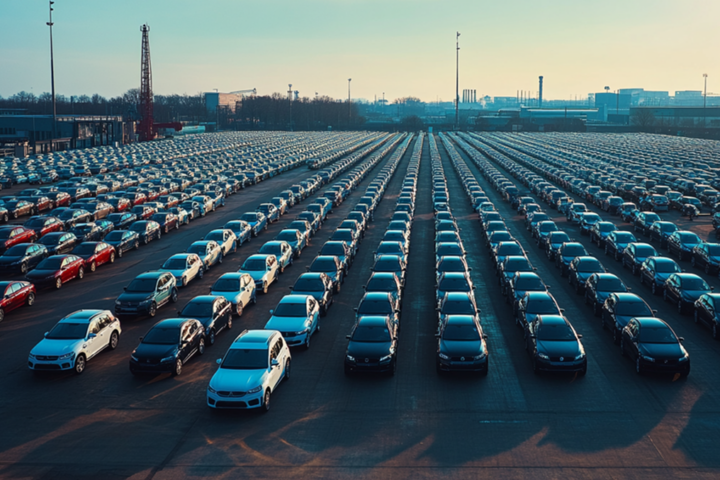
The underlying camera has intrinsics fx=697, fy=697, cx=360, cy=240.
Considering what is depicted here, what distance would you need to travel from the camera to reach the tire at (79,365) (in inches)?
706

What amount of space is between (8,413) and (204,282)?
1273 cm

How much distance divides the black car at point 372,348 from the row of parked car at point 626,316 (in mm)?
6265

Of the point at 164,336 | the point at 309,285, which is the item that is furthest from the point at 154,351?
the point at 309,285

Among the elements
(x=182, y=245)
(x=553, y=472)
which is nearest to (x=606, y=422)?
(x=553, y=472)

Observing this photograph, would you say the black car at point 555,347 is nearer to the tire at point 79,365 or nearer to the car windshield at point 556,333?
the car windshield at point 556,333

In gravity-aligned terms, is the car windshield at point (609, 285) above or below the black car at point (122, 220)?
below

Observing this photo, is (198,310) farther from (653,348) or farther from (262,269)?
(653,348)

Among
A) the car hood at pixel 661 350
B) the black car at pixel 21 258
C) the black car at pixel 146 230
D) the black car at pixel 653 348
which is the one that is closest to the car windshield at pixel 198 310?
the black car at pixel 653 348

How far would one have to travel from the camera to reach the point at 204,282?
2802 cm

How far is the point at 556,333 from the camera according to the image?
18.2m

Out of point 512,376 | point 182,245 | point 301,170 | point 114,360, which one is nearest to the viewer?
point 512,376

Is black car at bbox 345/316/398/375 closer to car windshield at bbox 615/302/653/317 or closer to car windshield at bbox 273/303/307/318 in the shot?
car windshield at bbox 273/303/307/318

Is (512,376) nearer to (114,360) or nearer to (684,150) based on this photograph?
(114,360)

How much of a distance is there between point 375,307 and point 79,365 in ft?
27.2
